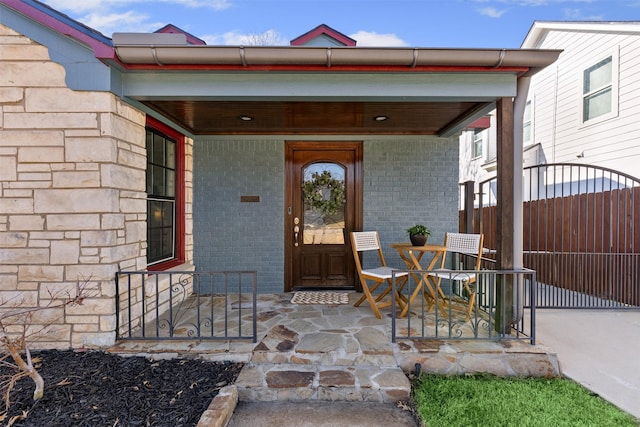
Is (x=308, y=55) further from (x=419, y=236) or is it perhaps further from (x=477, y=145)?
(x=477, y=145)

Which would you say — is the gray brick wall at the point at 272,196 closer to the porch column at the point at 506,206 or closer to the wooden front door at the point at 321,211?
the wooden front door at the point at 321,211

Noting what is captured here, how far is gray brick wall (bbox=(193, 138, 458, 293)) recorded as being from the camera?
436cm

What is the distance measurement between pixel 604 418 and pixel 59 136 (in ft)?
14.5

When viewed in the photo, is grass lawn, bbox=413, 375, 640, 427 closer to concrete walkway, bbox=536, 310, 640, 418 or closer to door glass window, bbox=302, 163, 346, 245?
concrete walkway, bbox=536, 310, 640, 418

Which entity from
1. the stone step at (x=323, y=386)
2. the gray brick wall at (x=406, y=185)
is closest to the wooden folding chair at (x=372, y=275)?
the gray brick wall at (x=406, y=185)

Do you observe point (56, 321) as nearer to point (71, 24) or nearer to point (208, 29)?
point (71, 24)

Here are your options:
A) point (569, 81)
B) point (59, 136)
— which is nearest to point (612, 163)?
point (569, 81)

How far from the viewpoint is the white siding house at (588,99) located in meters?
4.84

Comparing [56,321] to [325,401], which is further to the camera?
[56,321]

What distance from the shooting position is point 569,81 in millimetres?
6020

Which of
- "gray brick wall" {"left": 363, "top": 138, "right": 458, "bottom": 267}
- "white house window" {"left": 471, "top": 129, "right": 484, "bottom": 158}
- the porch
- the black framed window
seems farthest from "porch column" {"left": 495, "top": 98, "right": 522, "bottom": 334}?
"white house window" {"left": 471, "top": 129, "right": 484, "bottom": 158}

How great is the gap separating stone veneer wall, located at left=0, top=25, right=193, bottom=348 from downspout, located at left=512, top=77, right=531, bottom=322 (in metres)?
3.54

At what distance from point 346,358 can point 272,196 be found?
251 cm

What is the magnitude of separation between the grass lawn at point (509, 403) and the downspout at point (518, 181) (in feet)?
2.19
